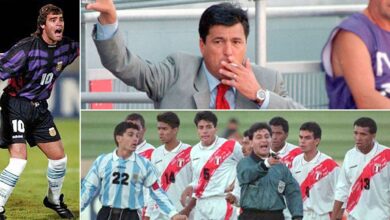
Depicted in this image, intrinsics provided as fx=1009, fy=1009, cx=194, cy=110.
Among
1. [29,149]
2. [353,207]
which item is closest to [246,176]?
[353,207]

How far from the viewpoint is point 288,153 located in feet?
18.0

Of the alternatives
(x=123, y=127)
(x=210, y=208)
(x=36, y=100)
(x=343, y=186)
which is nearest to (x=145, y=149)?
(x=123, y=127)

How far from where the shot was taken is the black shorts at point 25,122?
574 cm

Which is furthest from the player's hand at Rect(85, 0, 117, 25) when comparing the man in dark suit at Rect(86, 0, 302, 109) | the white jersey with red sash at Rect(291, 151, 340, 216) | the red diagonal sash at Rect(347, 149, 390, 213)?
the red diagonal sash at Rect(347, 149, 390, 213)

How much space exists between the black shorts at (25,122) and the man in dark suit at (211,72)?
641mm

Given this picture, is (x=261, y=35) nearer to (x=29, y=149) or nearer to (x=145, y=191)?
(x=145, y=191)

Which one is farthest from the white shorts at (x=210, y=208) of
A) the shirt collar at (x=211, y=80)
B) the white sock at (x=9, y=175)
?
the white sock at (x=9, y=175)

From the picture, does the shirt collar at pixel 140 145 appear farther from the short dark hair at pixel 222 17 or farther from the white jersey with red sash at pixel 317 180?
the white jersey with red sash at pixel 317 180

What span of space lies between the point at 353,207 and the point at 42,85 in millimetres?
1865

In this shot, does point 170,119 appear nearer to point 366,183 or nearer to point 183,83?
point 183,83

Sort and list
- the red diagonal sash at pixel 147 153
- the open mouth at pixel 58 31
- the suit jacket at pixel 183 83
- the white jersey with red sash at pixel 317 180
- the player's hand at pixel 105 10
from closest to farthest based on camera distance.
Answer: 1. the player's hand at pixel 105 10
2. the suit jacket at pixel 183 83
3. the white jersey with red sash at pixel 317 180
4. the red diagonal sash at pixel 147 153
5. the open mouth at pixel 58 31

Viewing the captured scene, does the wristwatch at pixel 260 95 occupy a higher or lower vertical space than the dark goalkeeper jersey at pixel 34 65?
lower

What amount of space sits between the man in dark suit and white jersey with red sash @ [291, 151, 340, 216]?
343mm

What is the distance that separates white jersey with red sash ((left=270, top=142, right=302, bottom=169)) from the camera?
548 centimetres
